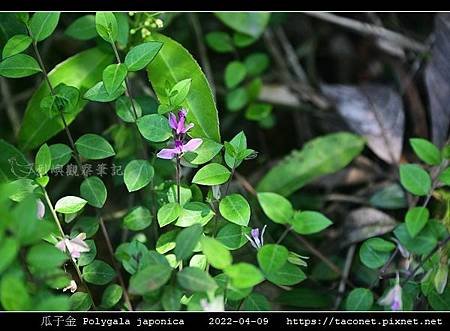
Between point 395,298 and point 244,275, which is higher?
point 244,275

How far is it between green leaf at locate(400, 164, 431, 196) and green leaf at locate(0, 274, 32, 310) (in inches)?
21.8

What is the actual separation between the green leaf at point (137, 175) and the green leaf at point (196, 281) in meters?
0.18

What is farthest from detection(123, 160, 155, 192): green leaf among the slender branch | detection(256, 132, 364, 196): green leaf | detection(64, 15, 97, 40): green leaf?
the slender branch

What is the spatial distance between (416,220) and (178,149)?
35cm

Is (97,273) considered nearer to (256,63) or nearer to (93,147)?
(93,147)

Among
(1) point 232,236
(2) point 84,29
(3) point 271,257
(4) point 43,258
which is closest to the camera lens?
(4) point 43,258

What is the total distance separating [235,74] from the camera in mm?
1445

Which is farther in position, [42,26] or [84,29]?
[84,29]

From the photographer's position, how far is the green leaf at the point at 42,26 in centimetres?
103

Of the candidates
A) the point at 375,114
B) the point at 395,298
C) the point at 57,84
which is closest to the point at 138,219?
the point at 57,84

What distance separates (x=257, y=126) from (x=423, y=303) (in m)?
0.67

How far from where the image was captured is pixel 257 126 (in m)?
1.62

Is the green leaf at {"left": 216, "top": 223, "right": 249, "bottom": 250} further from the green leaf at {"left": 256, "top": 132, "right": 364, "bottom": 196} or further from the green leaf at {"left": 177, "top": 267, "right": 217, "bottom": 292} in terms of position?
the green leaf at {"left": 256, "top": 132, "right": 364, "bottom": 196}

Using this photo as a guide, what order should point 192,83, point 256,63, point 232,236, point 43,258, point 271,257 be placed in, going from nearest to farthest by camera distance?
point 43,258 → point 271,257 → point 232,236 → point 192,83 → point 256,63
